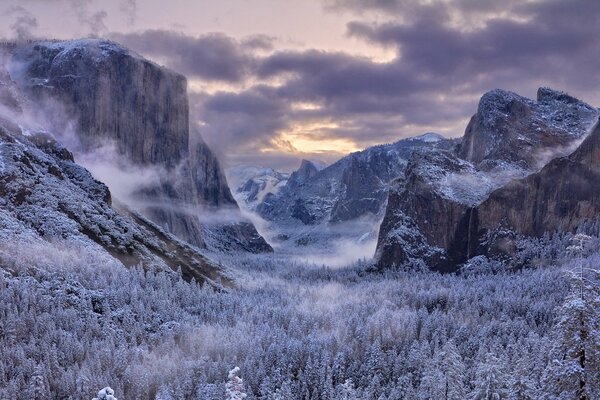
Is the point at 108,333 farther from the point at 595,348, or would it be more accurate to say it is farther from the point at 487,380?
the point at 595,348

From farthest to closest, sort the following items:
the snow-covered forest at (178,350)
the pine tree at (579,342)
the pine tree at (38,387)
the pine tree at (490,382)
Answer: the snow-covered forest at (178,350) < the pine tree at (38,387) < the pine tree at (490,382) < the pine tree at (579,342)

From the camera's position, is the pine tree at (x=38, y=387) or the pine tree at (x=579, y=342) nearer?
the pine tree at (x=579, y=342)

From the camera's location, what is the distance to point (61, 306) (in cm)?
17450

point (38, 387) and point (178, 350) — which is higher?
point (38, 387)

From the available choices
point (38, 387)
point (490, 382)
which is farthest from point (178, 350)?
point (490, 382)

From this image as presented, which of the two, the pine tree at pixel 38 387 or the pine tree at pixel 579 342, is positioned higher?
the pine tree at pixel 579 342

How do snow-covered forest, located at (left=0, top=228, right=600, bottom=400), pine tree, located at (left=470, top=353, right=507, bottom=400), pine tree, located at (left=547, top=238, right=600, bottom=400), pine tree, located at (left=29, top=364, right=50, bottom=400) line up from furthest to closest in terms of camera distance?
snow-covered forest, located at (left=0, top=228, right=600, bottom=400), pine tree, located at (left=29, top=364, right=50, bottom=400), pine tree, located at (left=470, top=353, right=507, bottom=400), pine tree, located at (left=547, top=238, right=600, bottom=400)

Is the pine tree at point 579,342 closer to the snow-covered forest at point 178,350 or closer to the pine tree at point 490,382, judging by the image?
the pine tree at point 490,382

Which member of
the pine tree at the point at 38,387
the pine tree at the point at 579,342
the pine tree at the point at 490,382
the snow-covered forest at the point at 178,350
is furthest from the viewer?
the snow-covered forest at the point at 178,350

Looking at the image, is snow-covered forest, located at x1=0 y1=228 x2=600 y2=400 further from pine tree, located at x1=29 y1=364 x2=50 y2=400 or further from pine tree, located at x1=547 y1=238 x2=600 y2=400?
pine tree, located at x1=547 y1=238 x2=600 y2=400

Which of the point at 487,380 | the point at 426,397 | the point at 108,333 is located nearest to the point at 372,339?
the point at 426,397

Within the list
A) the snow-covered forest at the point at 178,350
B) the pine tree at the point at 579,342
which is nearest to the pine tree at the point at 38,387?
the snow-covered forest at the point at 178,350

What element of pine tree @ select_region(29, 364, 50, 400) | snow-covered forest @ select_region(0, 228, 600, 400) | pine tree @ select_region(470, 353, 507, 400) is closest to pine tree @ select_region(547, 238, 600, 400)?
pine tree @ select_region(470, 353, 507, 400)

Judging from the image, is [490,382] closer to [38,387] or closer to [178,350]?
[38,387]
